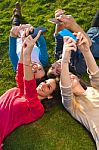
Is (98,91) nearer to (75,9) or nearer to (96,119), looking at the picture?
(96,119)

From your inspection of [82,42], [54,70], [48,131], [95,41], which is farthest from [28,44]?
[95,41]

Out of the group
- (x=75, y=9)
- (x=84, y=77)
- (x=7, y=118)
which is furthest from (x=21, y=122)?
(x=75, y=9)

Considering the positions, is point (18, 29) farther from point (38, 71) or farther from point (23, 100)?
point (23, 100)

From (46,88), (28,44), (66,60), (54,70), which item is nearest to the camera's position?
(28,44)

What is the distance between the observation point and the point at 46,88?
4.29 meters

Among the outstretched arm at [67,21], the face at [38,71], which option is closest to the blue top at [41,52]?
the face at [38,71]

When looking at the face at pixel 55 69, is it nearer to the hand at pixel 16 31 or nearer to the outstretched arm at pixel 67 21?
the outstretched arm at pixel 67 21

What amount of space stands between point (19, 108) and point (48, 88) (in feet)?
1.18

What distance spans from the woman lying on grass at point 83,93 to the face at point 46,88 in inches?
6.0

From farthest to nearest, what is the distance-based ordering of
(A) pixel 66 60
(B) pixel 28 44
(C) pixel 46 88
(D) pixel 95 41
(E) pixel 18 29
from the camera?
(D) pixel 95 41 → (E) pixel 18 29 → (C) pixel 46 88 → (A) pixel 66 60 → (B) pixel 28 44

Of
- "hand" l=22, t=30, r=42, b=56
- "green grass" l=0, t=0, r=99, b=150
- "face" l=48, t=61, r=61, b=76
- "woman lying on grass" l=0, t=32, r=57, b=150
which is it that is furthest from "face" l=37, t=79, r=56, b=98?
"hand" l=22, t=30, r=42, b=56

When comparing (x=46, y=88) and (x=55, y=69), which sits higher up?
(x=55, y=69)

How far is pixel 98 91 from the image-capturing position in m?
4.38

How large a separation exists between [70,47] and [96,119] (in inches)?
31.3
